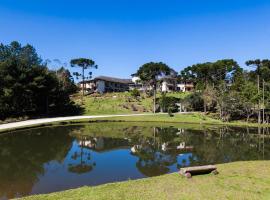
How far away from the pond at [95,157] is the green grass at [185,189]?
2.44 meters

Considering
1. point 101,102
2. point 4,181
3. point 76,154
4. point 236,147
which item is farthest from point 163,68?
point 4,181

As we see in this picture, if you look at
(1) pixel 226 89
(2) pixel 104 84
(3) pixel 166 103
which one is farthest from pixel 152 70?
(2) pixel 104 84

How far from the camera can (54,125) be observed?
3681 centimetres

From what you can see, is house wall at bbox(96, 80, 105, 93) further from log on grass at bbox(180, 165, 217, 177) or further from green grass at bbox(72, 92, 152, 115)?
log on grass at bbox(180, 165, 217, 177)

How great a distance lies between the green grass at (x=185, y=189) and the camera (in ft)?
30.3

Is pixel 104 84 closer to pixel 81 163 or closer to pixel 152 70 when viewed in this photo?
pixel 152 70

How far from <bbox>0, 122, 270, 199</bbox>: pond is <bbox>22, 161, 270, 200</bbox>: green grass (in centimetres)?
244

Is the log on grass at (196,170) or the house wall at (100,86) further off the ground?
the house wall at (100,86)

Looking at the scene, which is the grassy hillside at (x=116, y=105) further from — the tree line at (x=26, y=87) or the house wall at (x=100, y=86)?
the house wall at (x=100, y=86)

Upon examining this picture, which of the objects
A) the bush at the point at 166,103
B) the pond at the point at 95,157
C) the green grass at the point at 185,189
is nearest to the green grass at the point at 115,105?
the bush at the point at 166,103

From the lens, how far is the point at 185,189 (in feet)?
32.6

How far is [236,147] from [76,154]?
12867 millimetres

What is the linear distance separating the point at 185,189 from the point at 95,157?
32.3 ft

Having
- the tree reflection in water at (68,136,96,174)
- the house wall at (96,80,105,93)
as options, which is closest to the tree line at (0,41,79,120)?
the tree reflection in water at (68,136,96,174)
